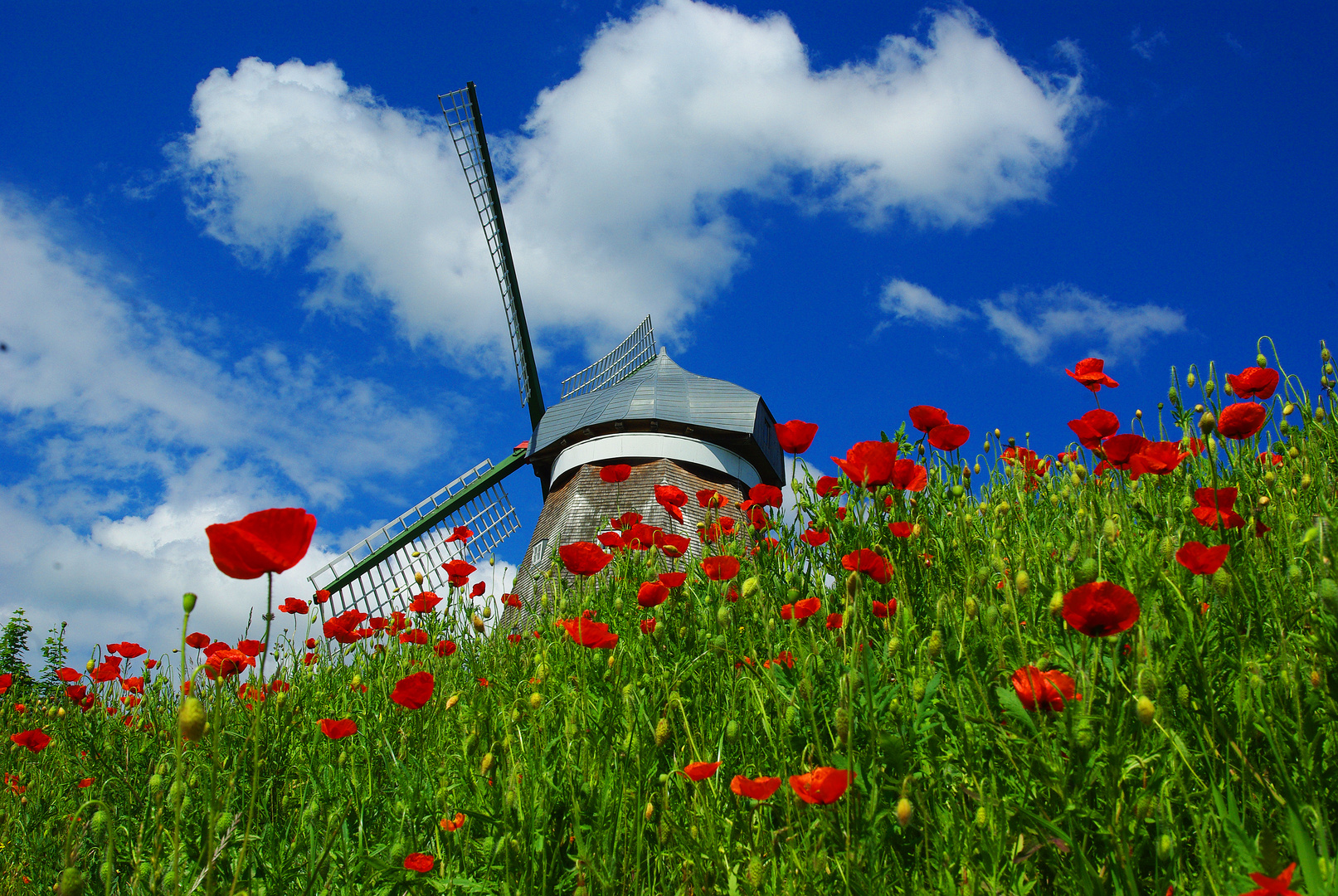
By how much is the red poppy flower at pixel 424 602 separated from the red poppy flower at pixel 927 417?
2547mm

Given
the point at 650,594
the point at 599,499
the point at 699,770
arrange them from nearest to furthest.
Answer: the point at 699,770, the point at 650,594, the point at 599,499

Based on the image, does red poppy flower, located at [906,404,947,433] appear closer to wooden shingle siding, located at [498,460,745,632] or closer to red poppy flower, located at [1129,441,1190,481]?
red poppy flower, located at [1129,441,1190,481]

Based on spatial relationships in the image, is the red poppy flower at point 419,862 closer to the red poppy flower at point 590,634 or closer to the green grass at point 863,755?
the green grass at point 863,755

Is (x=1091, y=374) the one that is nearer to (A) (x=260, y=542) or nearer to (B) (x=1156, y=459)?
(B) (x=1156, y=459)

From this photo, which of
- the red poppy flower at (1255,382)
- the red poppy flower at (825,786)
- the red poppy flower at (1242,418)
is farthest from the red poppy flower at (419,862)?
the red poppy flower at (1255,382)

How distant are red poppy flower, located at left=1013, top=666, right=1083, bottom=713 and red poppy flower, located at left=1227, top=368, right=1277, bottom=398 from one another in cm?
231

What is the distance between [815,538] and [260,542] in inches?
82.7

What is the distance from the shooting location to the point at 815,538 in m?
2.95

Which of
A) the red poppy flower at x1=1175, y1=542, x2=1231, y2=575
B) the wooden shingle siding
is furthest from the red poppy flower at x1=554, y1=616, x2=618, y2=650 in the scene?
the wooden shingle siding

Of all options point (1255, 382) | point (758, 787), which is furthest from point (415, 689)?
point (1255, 382)

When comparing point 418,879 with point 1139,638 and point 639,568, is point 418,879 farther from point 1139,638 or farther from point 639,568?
point 639,568

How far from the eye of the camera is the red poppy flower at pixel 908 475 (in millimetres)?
2676

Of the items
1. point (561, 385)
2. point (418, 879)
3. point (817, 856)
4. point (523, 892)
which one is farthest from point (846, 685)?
point (561, 385)

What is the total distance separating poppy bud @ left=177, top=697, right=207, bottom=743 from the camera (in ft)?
3.94
